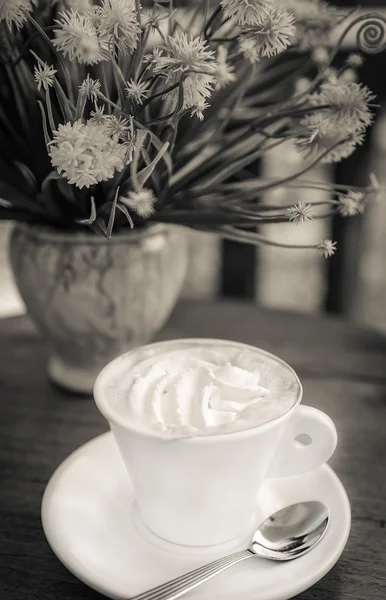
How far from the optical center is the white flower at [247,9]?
15.3 inches

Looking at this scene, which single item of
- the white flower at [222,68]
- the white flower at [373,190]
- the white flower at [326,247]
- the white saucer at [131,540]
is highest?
the white flower at [222,68]

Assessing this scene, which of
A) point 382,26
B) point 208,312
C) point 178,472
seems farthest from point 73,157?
point 208,312

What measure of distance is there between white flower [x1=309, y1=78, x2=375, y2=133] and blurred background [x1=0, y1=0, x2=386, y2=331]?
1.82ft

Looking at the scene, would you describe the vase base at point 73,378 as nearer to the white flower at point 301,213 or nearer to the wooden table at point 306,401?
the wooden table at point 306,401

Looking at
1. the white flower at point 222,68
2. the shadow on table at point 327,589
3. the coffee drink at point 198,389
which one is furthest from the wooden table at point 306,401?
the white flower at point 222,68

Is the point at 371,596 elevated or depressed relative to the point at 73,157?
depressed

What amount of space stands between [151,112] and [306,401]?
32cm

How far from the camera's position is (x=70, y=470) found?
50cm

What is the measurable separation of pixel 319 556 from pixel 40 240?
1.21 feet

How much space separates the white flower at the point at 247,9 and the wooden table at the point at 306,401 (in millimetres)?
353

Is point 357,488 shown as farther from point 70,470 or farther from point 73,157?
point 73,157

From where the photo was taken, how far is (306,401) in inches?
26.3

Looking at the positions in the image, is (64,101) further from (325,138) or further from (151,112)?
(325,138)

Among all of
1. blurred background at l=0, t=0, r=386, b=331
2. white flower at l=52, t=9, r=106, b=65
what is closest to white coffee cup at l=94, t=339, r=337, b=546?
white flower at l=52, t=9, r=106, b=65
